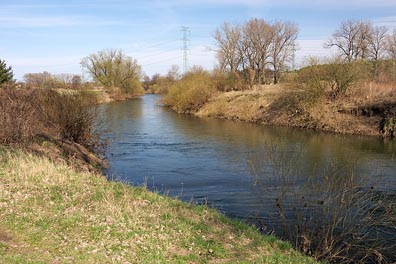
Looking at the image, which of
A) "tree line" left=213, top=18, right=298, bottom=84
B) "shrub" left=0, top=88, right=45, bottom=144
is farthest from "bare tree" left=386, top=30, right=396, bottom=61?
"shrub" left=0, top=88, right=45, bottom=144

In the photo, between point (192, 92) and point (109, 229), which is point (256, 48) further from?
point (109, 229)

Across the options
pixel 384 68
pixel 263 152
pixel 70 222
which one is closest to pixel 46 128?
pixel 263 152

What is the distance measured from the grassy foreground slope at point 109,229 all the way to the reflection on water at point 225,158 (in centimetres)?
322

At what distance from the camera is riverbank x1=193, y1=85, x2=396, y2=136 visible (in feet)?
95.8

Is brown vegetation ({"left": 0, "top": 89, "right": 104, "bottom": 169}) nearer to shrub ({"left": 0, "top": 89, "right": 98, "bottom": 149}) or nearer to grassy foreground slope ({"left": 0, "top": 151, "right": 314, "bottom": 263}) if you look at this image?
shrub ({"left": 0, "top": 89, "right": 98, "bottom": 149})

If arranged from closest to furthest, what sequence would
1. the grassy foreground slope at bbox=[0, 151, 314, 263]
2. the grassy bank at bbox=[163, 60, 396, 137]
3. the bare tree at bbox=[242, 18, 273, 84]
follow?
the grassy foreground slope at bbox=[0, 151, 314, 263]
the grassy bank at bbox=[163, 60, 396, 137]
the bare tree at bbox=[242, 18, 273, 84]

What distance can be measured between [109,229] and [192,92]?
41362mm

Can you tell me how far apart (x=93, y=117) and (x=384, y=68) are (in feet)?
93.4

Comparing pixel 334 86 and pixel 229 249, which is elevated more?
pixel 334 86

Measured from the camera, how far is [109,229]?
6996 millimetres

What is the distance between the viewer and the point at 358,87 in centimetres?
A: 3194

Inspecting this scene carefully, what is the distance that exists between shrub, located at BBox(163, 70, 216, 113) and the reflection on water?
15.4 meters

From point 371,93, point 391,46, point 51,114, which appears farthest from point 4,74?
point 391,46

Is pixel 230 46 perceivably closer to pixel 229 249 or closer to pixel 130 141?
pixel 130 141
